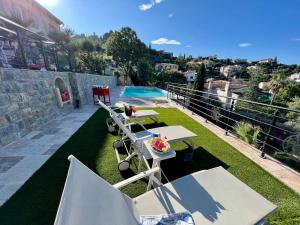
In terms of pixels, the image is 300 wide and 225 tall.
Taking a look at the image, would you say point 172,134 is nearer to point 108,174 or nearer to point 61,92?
point 108,174

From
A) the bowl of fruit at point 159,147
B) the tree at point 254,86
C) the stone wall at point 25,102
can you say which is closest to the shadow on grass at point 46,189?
the bowl of fruit at point 159,147

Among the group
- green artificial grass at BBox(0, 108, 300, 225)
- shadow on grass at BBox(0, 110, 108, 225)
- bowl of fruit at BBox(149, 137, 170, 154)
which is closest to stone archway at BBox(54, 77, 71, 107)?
green artificial grass at BBox(0, 108, 300, 225)

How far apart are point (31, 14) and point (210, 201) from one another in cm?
1923

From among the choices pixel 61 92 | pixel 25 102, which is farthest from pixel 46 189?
pixel 61 92

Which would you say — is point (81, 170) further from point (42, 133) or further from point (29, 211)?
point (42, 133)

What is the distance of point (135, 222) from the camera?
3.64 ft

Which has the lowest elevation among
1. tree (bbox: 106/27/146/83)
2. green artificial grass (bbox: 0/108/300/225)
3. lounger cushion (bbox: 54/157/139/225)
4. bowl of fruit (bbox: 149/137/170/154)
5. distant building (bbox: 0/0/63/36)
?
green artificial grass (bbox: 0/108/300/225)

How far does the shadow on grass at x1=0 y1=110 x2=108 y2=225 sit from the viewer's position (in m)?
1.68

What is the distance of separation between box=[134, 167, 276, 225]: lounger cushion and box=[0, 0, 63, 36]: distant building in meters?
14.0

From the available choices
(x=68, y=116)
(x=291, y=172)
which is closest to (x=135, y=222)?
(x=291, y=172)

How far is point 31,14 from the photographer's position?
13586 mm

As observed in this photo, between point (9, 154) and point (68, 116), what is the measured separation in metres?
2.60

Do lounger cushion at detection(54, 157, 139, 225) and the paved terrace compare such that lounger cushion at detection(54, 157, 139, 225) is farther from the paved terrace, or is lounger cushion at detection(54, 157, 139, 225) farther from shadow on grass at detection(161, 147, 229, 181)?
the paved terrace

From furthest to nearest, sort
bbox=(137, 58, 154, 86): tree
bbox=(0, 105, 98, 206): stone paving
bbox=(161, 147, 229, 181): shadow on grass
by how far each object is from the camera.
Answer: bbox=(137, 58, 154, 86): tree → bbox=(161, 147, 229, 181): shadow on grass → bbox=(0, 105, 98, 206): stone paving
